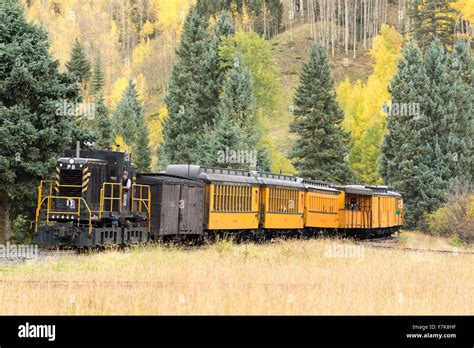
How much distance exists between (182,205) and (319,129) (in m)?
36.0

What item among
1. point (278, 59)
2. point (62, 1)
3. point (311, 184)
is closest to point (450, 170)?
point (311, 184)

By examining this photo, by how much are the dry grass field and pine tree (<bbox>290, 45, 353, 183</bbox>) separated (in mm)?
36394

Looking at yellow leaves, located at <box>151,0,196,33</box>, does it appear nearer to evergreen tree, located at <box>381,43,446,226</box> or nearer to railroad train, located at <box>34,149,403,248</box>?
evergreen tree, located at <box>381,43,446,226</box>

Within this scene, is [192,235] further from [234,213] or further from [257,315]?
[257,315]

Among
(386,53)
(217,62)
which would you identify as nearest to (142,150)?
(217,62)

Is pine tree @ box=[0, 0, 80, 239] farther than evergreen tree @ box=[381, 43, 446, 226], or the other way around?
evergreen tree @ box=[381, 43, 446, 226]

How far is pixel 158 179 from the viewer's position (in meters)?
27.8

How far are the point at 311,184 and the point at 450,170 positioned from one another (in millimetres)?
17852

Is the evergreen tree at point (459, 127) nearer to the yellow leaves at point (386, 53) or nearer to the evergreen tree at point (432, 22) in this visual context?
the yellow leaves at point (386, 53)

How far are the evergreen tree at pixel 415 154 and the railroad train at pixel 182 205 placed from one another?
8562 millimetres

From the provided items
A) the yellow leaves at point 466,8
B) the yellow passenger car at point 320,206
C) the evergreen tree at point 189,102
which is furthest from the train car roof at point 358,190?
the yellow leaves at point 466,8

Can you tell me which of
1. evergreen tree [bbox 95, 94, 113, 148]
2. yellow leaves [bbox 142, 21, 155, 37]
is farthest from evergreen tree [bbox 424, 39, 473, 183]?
yellow leaves [bbox 142, 21, 155, 37]

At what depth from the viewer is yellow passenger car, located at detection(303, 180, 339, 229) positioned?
137 feet
